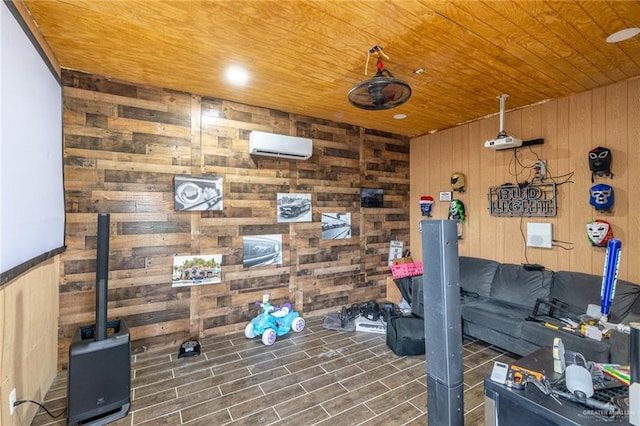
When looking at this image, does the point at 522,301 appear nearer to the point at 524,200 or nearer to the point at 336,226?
the point at 524,200

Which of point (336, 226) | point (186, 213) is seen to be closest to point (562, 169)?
point (336, 226)

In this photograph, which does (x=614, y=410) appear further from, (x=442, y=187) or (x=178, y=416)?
(x=442, y=187)

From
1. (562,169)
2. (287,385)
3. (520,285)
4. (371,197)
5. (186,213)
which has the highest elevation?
(562,169)

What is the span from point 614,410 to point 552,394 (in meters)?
0.21

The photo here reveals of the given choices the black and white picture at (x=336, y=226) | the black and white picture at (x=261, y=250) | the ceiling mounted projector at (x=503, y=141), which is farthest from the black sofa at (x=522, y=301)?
the black and white picture at (x=261, y=250)

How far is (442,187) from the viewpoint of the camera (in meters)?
4.53

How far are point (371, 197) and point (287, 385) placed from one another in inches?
115

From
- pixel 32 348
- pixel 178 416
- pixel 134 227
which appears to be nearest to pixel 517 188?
pixel 178 416

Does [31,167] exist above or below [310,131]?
below

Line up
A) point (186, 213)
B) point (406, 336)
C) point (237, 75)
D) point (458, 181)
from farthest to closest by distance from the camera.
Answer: point (458, 181), point (186, 213), point (406, 336), point (237, 75)

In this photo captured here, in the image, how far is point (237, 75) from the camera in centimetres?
282

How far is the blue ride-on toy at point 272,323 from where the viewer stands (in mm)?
3266

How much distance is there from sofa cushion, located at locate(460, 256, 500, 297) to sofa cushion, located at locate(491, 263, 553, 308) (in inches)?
2.6

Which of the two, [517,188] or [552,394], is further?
[517,188]
